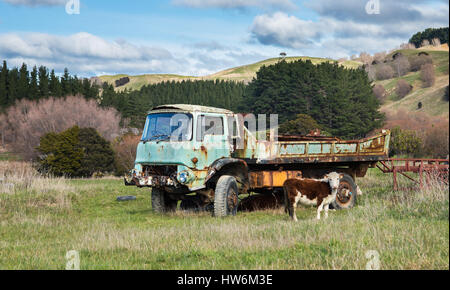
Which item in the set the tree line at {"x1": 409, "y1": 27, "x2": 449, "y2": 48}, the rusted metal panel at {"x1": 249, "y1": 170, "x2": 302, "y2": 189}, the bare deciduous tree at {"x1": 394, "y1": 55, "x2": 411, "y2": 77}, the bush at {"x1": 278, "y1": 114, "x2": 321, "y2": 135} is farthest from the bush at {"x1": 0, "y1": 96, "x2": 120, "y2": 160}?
the tree line at {"x1": 409, "y1": 27, "x2": 449, "y2": 48}

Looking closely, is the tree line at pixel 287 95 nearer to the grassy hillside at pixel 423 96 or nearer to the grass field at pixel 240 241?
the grassy hillside at pixel 423 96

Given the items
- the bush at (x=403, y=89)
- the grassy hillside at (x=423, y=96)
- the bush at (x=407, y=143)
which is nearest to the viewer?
the bush at (x=407, y=143)

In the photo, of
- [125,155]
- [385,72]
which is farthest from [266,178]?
[385,72]

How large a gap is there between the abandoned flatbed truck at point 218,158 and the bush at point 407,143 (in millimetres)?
32396

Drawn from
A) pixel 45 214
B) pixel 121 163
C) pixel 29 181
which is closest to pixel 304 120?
pixel 121 163

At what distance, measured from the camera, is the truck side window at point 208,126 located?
12547mm

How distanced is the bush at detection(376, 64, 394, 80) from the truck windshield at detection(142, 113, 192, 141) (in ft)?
425

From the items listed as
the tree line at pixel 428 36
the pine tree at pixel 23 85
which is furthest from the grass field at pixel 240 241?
the tree line at pixel 428 36

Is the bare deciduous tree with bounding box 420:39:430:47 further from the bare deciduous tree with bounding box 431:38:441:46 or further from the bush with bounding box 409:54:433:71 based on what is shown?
the bush with bounding box 409:54:433:71

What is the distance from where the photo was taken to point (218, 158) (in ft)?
42.5

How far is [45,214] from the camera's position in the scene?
14.5 m

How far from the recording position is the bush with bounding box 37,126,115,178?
36469 millimetres
